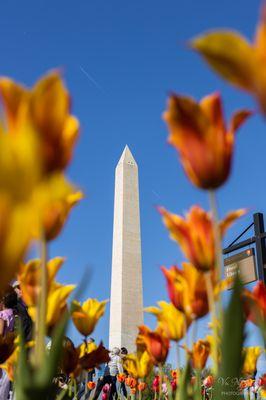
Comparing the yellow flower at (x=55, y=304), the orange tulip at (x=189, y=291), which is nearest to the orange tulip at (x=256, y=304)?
the orange tulip at (x=189, y=291)

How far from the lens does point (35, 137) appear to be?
14.6 inches

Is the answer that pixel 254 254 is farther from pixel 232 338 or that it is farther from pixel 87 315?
pixel 232 338

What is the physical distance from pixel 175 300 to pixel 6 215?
0.61 m

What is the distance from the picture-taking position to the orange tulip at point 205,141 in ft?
2.10

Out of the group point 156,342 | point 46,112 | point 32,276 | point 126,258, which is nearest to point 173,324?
point 156,342

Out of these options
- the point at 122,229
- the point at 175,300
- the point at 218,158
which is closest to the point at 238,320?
the point at 218,158

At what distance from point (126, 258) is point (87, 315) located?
12.6 meters

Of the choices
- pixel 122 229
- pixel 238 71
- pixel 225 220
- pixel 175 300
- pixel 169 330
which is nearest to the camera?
pixel 238 71

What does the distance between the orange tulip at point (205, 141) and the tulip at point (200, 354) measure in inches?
22.1

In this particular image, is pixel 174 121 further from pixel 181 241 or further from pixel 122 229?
pixel 122 229

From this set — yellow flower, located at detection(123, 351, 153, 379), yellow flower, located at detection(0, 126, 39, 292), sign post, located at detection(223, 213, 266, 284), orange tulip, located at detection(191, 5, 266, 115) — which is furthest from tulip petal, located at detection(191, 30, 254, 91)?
sign post, located at detection(223, 213, 266, 284)

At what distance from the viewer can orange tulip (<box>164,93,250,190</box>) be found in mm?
639

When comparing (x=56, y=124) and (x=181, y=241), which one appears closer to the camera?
(x=56, y=124)

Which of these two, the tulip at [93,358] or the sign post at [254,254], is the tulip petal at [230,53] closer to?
the tulip at [93,358]
